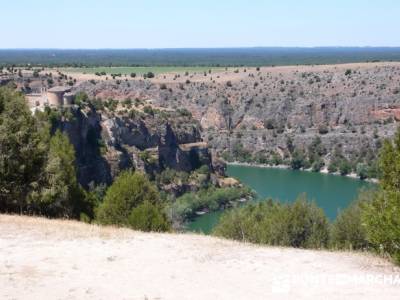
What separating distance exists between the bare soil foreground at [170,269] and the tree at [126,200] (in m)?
10.5

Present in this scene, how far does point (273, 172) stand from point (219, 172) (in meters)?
16.3

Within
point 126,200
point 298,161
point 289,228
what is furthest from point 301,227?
point 298,161

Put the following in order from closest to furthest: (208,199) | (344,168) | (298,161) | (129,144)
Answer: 1. (208,199)
2. (129,144)
3. (344,168)
4. (298,161)

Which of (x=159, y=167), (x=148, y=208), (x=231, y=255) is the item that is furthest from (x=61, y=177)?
(x=159, y=167)

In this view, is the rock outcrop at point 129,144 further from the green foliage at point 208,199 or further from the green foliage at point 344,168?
the green foliage at point 344,168

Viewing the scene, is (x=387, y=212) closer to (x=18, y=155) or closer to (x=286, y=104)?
(x=18, y=155)

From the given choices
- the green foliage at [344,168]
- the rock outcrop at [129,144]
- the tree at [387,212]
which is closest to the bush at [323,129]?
the green foliage at [344,168]

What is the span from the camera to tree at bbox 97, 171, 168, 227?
26.7 m

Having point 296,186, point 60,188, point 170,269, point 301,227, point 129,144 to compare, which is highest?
point 170,269

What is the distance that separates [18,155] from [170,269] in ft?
40.9

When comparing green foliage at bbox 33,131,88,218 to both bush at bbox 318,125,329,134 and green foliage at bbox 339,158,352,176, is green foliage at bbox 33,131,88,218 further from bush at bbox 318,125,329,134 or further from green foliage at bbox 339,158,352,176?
bush at bbox 318,125,329,134

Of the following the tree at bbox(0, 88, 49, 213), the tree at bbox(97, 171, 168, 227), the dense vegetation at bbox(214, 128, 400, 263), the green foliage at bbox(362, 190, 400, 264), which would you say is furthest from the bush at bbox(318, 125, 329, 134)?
the green foliage at bbox(362, 190, 400, 264)

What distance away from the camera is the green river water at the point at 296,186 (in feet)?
223

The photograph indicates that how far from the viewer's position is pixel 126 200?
1126 inches
